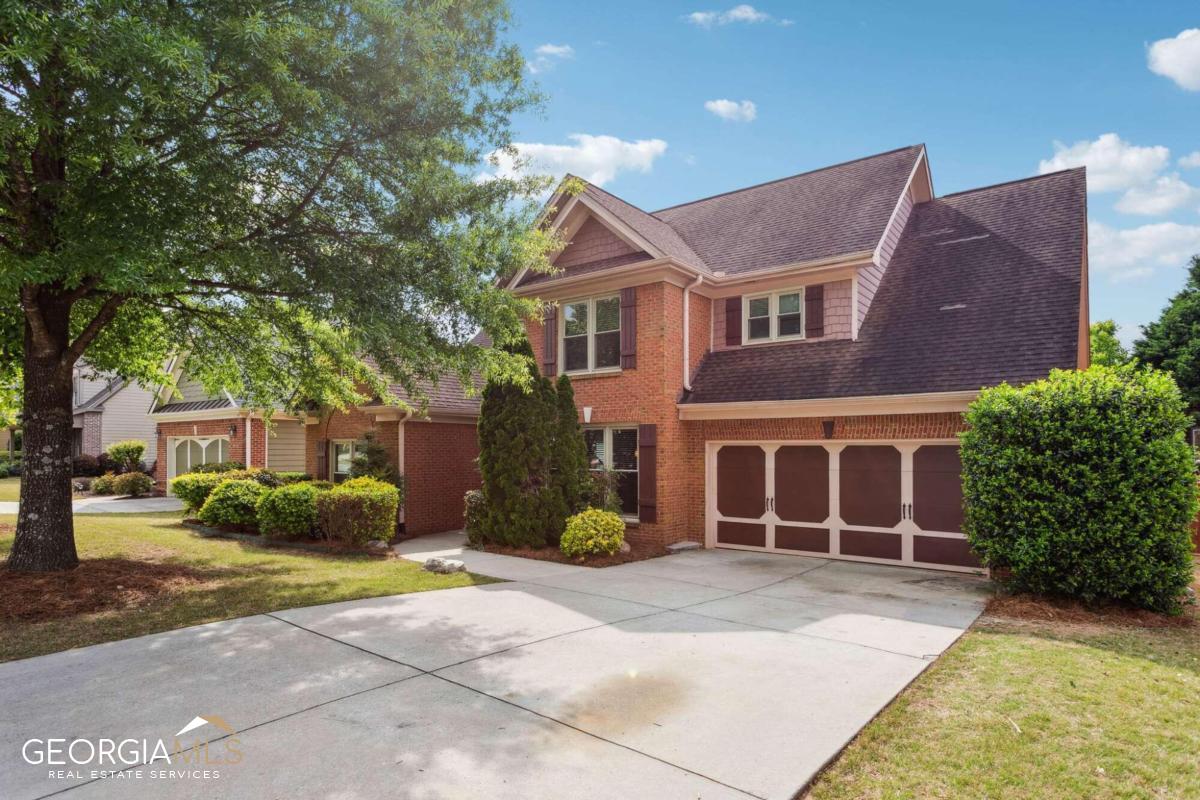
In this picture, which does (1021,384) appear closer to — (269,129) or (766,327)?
(766,327)

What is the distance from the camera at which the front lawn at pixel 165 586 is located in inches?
270

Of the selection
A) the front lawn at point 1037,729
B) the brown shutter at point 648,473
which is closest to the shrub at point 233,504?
the brown shutter at point 648,473

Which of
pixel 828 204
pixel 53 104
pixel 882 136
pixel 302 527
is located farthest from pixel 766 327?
pixel 53 104

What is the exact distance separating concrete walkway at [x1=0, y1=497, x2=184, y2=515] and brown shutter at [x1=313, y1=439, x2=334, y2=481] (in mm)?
5541

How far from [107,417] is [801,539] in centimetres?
3205

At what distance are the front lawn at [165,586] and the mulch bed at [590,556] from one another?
1.92 metres

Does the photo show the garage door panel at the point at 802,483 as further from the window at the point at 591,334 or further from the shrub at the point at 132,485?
the shrub at the point at 132,485

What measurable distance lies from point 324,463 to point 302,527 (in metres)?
4.82

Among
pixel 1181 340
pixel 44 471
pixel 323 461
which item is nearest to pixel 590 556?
pixel 44 471

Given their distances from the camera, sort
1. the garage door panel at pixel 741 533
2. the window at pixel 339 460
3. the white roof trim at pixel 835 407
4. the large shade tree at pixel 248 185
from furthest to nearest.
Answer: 1. the window at pixel 339 460
2. the garage door panel at pixel 741 533
3. the white roof trim at pixel 835 407
4. the large shade tree at pixel 248 185

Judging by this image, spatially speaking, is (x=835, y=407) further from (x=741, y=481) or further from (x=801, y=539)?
(x=801, y=539)

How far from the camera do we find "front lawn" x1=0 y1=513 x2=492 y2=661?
686cm

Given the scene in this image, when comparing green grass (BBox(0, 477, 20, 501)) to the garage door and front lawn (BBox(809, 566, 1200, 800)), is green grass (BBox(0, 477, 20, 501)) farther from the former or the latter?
front lawn (BBox(809, 566, 1200, 800))

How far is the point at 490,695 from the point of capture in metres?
4.96
